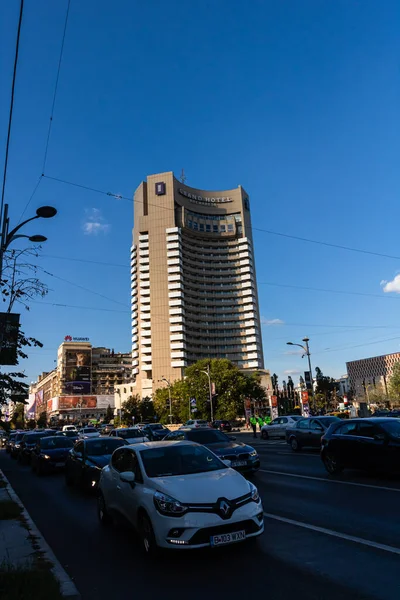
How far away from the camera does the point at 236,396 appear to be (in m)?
83.9

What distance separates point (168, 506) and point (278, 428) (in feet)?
93.5

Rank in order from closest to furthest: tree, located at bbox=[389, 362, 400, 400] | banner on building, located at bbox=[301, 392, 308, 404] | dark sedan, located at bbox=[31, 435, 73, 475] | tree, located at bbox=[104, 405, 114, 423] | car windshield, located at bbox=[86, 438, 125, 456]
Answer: car windshield, located at bbox=[86, 438, 125, 456] → dark sedan, located at bbox=[31, 435, 73, 475] → banner on building, located at bbox=[301, 392, 308, 404] → tree, located at bbox=[389, 362, 400, 400] → tree, located at bbox=[104, 405, 114, 423]

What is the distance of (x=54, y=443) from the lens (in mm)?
20422

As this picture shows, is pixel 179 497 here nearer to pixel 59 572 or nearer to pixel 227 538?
pixel 227 538

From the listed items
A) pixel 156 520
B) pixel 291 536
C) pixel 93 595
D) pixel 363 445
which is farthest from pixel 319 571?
pixel 363 445

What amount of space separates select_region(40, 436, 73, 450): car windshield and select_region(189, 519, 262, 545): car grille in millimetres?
16183

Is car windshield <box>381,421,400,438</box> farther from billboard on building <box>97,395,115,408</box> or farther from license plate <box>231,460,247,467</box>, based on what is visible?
billboard on building <box>97,395,115,408</box>

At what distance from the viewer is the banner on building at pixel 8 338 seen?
374 inches

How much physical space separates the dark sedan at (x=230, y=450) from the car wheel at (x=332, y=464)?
6.72ft

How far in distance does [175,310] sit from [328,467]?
4707 inches

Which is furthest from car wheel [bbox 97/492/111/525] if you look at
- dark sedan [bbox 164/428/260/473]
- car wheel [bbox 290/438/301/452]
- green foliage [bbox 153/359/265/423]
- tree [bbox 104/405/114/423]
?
tree [bbox 104/405/114/423]

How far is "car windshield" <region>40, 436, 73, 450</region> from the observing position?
20141mm

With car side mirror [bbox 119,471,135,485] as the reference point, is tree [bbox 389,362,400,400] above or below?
above

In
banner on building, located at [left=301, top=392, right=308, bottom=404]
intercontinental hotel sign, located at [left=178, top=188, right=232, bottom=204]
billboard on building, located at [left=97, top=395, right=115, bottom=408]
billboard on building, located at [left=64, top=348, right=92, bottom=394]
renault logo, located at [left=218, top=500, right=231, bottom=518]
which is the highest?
intercontinental hotel sign, located at [left=178, top=188, right=232, bottom=204]
